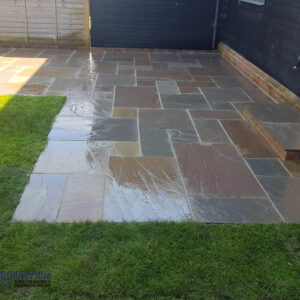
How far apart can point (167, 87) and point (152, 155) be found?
7.24ft

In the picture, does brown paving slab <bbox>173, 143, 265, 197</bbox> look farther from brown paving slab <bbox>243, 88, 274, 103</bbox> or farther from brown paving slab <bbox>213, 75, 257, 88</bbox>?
brown paving slab <bbox>213, 75, 257, 88</bbox>

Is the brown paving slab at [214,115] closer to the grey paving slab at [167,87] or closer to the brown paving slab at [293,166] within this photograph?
the grey paving slab at [167,87]

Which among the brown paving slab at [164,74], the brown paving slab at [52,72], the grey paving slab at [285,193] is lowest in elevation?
the grey paving slab at [285,193]

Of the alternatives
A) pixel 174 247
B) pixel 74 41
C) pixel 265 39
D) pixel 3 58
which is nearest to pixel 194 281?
pixel 174 247

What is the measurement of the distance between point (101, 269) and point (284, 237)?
3.60 ft

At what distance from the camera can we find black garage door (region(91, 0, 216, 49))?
7191mm

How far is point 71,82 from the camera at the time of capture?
5047 mm

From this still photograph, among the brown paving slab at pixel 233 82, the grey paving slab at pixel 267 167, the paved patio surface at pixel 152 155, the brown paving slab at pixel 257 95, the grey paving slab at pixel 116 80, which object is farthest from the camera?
the brown paving slab at pixel 233 82

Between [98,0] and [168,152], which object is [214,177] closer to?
[168,152]

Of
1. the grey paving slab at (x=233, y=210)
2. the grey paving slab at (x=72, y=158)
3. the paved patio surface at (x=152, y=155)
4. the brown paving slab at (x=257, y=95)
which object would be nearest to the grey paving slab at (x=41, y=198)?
the paved patio surface at (x=152, y=155)

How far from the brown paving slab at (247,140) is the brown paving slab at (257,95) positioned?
0.86m

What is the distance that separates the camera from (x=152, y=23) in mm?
7316

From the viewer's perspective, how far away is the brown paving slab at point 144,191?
7.52 feet

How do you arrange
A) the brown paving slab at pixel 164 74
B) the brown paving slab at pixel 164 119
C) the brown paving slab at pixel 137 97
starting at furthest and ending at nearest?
the brown paving slab at pixel 164 74
the brown paving slab at pixel 137 97
the brown paving slab at pixel 164 119
